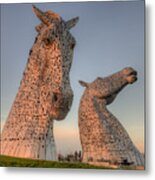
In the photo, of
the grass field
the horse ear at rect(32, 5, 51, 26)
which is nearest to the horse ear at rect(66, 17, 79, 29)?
the horse ear at rect(32, 5, 51, 26)

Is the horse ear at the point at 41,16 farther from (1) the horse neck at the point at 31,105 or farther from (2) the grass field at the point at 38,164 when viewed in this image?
(2) the grass field at the point at 38,164

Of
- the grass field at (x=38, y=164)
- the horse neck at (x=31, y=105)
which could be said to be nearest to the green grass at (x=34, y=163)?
the grass field at (x=38, y=164)

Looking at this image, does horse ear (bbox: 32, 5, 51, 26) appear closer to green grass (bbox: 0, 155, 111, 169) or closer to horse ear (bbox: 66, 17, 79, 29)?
horse ear (bbox: 66, 17, 79, 29)

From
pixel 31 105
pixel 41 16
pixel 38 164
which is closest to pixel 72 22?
pixel 41 16

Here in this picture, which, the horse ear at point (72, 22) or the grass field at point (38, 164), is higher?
the horse ear at point (72, 22)

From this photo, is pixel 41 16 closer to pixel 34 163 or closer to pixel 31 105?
pixel 31 105

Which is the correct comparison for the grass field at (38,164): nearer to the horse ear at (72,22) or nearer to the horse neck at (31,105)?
the horse neck at (31,105)

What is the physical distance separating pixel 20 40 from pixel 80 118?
0.55 metres

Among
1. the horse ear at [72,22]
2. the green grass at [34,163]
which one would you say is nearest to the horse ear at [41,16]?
the horse ear at [72,22]

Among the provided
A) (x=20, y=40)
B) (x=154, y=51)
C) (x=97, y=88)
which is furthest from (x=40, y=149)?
(x=154, y=51)

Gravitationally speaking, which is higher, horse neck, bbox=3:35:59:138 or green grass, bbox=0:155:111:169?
horse neck, bbox=3:35:59:138

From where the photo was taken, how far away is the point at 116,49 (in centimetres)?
252

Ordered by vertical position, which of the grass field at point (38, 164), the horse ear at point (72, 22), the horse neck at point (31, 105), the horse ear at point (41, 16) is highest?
the horse ear at point (41, 16)

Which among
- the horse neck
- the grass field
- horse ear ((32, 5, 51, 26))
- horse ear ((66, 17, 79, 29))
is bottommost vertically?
the grass field
